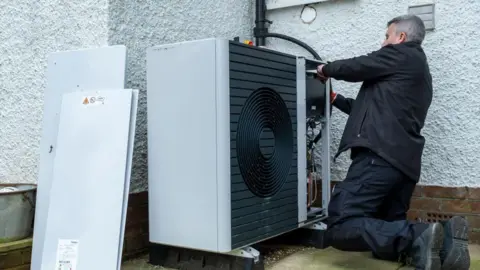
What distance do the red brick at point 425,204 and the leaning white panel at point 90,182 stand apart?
7.38 feet

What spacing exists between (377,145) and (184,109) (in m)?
1.25

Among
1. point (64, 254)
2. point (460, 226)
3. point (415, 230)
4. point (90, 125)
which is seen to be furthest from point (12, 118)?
point (460, 226)

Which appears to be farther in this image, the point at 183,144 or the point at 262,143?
the point at 262,143

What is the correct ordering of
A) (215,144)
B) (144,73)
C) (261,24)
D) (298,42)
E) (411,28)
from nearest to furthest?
1. (215,144)
2. (411,28)
3. (144,73)
4. (298,42)
5. (261,24)

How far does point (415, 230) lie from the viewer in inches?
119

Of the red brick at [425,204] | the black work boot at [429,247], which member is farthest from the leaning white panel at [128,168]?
the red brick at [425,204]

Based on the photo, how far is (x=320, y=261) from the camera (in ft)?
11.2

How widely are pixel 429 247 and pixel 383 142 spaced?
0.71m

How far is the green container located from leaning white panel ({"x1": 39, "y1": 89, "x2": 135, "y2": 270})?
34cm

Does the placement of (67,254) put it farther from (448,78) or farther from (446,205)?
(448,78)

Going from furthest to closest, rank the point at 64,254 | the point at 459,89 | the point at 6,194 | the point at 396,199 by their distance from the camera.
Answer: the point at 459,89 → the point at 396,199 → the point at 6,194 → the point at 64,254

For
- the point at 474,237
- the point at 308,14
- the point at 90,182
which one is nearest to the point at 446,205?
the point at 474,237

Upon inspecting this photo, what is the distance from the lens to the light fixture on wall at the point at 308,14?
173 inches

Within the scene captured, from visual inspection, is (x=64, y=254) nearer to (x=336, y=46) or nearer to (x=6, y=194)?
(x=6, y=194)
